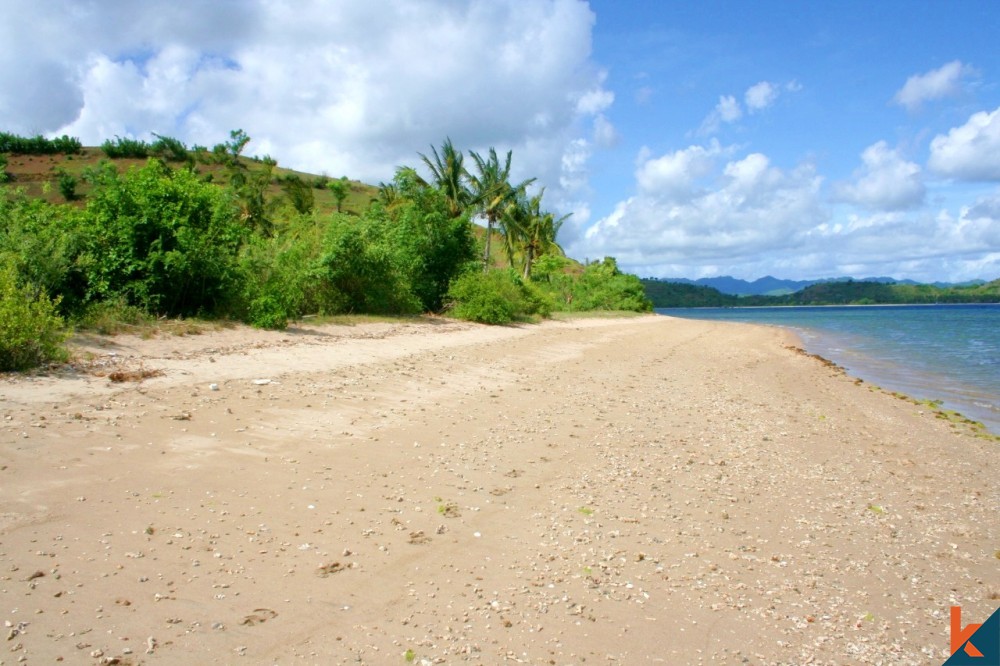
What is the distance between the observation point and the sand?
3834mm

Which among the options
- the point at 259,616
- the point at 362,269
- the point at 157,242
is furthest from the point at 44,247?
the point at 362,269

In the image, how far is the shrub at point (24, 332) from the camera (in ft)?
25.8

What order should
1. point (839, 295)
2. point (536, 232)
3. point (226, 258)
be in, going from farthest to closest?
point (839, 295), point (536, 232), point (226, 258)

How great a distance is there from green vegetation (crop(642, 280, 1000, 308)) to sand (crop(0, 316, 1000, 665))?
155 meters

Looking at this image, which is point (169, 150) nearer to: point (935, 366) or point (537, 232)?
point (537, 232)

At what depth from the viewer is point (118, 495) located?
5.09 m

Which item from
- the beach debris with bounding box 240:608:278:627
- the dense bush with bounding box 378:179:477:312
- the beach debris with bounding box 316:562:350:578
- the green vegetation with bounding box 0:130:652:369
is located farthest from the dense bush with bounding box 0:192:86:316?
the dense bush with bounding box 378:179:477:312

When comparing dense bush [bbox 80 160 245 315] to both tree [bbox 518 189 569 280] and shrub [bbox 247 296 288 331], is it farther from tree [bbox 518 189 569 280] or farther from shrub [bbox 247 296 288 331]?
tree [bbox 518 189 569 280]

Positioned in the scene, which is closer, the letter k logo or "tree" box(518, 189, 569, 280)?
the letter k logo

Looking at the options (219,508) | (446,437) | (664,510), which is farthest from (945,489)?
(219,508)

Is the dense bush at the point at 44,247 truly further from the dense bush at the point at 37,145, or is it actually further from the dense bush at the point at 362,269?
the dense bush at the point at 37,145

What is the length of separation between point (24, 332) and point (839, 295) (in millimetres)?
197380

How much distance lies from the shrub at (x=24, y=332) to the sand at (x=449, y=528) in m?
0.58

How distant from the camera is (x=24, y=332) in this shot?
7992 millimetres
